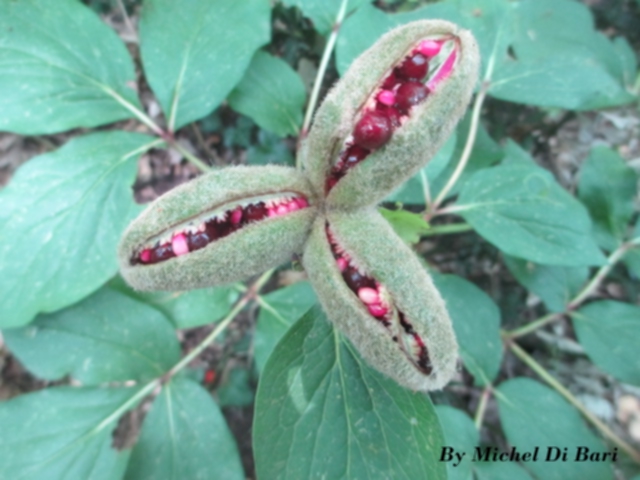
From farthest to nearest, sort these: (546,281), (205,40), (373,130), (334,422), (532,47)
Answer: (532,47) → (546,281) → (205,40) → (334,422) → (373,130)

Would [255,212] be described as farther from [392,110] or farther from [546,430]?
[546,430]

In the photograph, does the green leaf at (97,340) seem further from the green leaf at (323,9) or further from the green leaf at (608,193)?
the green leaf at (608,193)

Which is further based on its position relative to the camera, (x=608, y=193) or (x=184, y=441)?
(x=608, y=193)

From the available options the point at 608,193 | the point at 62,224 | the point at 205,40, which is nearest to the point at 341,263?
the point at 62,224

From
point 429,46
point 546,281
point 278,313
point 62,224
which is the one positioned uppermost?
point 429,46

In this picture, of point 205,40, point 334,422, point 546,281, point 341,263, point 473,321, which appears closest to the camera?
point 341,263

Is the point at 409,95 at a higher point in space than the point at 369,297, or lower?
higher

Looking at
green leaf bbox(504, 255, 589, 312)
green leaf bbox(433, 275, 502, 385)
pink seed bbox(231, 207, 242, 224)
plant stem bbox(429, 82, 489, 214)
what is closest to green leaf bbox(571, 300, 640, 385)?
green leaf bbox(504, 255, 589, 312)
